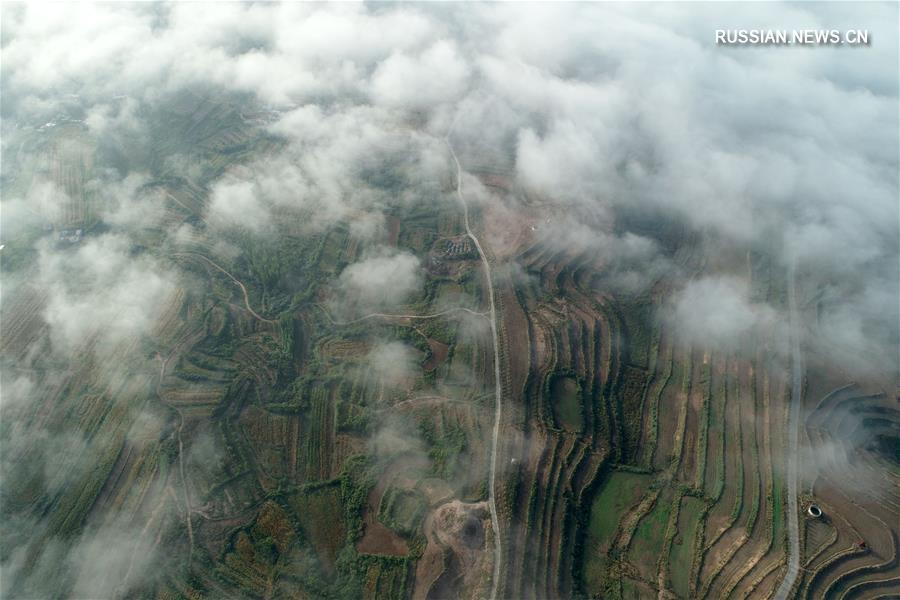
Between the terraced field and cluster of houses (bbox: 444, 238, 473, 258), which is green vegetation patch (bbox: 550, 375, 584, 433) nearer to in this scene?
the terraced field

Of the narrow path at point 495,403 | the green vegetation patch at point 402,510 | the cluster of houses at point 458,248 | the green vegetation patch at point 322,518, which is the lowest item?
the green vegetation patch at point 322,518

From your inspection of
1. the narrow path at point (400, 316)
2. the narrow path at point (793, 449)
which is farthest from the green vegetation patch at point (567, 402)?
the narrow path at point (793, 449)

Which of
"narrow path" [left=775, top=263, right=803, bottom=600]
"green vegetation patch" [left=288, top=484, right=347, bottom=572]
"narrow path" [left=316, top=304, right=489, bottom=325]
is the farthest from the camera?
"narrow path" [left=316, top=304, right=489, bottom=325]

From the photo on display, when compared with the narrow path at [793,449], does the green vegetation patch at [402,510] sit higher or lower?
lower

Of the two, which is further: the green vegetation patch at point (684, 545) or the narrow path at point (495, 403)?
the narrow path at point (495, 403)

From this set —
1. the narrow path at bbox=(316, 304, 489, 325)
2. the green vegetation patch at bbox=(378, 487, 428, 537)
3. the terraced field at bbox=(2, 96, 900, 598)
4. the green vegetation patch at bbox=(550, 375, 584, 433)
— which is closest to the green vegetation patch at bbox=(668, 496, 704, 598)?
the terraced field at bbox=(2, 96, 900, 598)

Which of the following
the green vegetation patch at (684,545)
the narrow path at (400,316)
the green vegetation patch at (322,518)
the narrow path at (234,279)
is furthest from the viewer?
the narrow path at (234,279)

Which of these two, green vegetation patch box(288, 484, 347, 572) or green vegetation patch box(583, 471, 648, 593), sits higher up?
green vegetation patch box(583, 471, 648, 593)

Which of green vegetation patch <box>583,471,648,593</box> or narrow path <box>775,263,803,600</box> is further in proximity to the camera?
green vegetation patch <box>583,471,648,593</box>

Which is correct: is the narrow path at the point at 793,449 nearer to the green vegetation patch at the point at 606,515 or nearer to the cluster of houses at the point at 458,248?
the green vegetation patch at the point at 606,515
